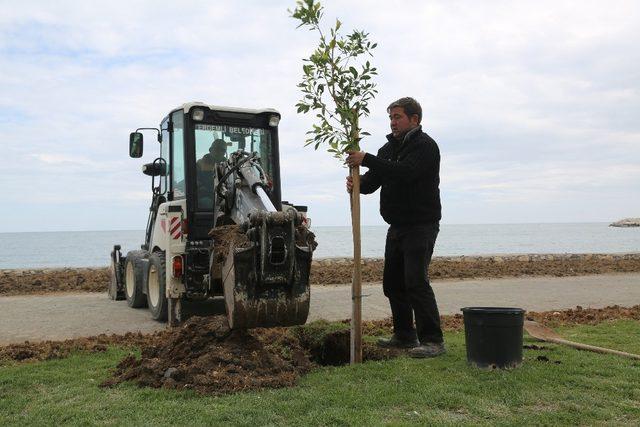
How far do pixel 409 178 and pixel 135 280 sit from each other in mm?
6217

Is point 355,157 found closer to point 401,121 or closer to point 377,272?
point 401,121

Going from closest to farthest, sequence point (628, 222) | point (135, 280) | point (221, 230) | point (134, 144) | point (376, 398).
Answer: point (376, 398)
point (221, 230)
point (134, 144)
point (135, 280)
point (628, 222)

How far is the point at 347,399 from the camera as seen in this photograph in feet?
14.3

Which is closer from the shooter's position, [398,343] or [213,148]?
[398,343]

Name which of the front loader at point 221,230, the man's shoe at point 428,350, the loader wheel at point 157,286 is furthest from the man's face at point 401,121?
the loader wheel at point 157,286

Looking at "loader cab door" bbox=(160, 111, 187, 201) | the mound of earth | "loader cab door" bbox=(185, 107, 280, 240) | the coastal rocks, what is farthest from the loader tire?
the coastal rocks

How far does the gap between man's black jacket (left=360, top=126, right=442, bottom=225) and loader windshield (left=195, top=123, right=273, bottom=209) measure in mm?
3221

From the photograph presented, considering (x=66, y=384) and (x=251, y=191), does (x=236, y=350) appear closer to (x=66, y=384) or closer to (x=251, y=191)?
(x=66, y=384)

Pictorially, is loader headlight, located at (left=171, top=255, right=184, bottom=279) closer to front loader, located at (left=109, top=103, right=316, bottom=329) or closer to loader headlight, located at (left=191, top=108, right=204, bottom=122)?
front loader, located at (left=109, top=103, right=316, bottom=329)

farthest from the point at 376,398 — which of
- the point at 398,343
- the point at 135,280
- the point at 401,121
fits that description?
the point at 135,280

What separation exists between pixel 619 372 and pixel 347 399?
2.43 m

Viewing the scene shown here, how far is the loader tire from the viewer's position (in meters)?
10.1

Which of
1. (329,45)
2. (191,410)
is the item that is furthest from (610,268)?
(191,410)

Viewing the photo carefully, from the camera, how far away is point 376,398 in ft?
14.4
